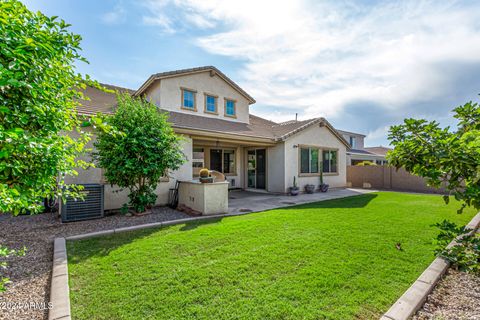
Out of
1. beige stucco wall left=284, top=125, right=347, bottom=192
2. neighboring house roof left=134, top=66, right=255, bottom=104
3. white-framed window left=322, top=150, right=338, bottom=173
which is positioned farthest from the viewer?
white-framed window left=322, top=150, right=338, bottom=173

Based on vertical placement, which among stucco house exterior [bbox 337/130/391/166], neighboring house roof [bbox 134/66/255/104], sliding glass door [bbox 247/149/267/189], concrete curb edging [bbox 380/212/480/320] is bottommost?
concrete curb edging [bbox 380/212/480/320]

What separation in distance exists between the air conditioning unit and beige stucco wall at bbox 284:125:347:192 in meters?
8.52

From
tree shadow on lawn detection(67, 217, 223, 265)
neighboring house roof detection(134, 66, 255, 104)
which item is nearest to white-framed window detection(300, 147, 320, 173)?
neighboring house roof detection(134, 66, 255, 104)

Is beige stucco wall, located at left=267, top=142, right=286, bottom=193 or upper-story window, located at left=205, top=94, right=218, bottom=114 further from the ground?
upper-story window, located at left=205, top=94, right=218, bottom=114

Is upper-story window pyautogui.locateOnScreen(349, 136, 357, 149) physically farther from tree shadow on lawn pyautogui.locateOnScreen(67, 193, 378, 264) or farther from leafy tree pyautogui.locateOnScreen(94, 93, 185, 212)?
tree shadow on lawn pyautogui.locateOnScreen(67, 193, 378, 264)

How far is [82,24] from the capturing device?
542 cm

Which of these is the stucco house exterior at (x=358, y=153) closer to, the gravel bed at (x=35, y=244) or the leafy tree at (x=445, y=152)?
the gravel bed at (x=35, y=244)

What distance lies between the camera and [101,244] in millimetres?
4641

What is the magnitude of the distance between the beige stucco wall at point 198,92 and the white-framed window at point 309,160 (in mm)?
3948

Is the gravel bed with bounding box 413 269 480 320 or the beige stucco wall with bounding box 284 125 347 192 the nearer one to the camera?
the gravel bed with bounding box 413 269 480 320

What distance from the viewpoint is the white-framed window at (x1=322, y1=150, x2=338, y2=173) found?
14377 millimetres

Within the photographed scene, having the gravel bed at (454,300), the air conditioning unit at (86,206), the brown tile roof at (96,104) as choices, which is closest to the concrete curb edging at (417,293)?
the gravel bed at (454,300)

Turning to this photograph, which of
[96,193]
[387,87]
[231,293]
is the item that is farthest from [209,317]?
[387,87]

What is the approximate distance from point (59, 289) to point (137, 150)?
4194mm
